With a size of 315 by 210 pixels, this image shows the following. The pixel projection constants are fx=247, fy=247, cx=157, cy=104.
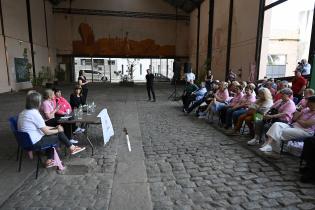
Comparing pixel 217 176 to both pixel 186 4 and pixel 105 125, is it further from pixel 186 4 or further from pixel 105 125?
pixel 186 4

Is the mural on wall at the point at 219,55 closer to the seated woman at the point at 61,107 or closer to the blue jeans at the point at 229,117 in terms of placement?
the blue jeans at the point at 229,117

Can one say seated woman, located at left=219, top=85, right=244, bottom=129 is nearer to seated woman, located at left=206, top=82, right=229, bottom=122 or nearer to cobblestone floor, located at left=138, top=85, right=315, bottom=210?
seated woman, located at left=206, top=82, right=229, bottom=122

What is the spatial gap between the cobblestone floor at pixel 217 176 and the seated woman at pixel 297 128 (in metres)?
0.39

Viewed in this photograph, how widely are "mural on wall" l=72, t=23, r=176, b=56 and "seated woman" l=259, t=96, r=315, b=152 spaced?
21834mm

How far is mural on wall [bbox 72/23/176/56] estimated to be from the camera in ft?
78.5

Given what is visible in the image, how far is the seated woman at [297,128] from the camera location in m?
3.92

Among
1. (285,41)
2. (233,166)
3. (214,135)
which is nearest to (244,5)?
(285,41)

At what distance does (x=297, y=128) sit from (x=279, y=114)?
2.05 feet

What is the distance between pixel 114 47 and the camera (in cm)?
2459

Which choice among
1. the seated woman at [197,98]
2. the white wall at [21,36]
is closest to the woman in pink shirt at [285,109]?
the seated woman at [197,98]

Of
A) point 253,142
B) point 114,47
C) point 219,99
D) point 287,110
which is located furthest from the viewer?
point 114,47

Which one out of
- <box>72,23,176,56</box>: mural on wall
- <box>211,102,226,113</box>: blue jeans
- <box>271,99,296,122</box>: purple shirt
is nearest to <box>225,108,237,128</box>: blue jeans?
<box>211,102,226,113</box>: blue jeans

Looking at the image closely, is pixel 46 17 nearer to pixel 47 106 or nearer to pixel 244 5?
pixel 244 5

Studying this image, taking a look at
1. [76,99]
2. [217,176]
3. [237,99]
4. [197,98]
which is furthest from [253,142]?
[76,99]
